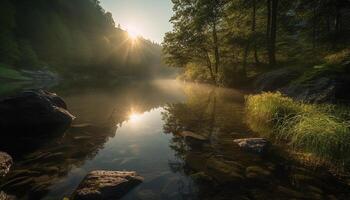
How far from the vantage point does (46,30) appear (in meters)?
103

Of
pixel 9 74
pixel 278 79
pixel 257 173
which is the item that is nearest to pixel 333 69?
pixel 278 79

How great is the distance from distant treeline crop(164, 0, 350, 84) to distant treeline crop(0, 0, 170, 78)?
42.0m

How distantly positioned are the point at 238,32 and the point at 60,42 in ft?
284

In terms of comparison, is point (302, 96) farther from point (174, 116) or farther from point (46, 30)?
point (46, 30)

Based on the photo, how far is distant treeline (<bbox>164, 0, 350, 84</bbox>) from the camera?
34.6 metres

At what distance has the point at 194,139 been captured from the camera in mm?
12383

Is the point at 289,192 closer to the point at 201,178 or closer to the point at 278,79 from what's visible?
the point at 201,178

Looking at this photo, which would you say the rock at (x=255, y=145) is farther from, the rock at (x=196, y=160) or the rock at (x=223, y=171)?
the rock at (x=196, y=160)

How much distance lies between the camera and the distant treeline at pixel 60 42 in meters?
71.1

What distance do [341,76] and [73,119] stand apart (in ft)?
49.9

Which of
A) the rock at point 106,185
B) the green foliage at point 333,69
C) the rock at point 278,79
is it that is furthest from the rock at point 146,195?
the rock at point 278,79

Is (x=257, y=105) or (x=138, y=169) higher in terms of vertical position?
(x=257, y=105)

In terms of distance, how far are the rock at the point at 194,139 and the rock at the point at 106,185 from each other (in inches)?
151

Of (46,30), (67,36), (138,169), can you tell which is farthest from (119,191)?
(67,36)
